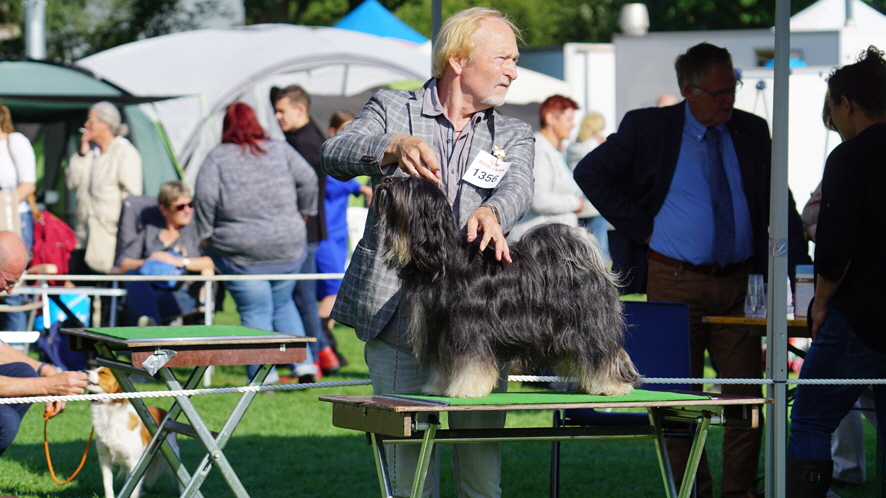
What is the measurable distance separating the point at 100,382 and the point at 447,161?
2.27 m

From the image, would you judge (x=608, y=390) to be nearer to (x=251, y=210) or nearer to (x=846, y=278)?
(x=846, y=278)

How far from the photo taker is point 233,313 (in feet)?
34.7

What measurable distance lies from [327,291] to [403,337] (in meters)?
4.83

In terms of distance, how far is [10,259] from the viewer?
3.72m

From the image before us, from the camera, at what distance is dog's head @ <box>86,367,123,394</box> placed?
4164 mm

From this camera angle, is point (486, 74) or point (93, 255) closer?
point (486, 74)

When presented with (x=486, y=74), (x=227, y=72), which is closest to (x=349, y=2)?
(x=227, y=72)

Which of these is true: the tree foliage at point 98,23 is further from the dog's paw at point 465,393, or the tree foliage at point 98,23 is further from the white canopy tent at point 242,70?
the dog's paw at point 465,393

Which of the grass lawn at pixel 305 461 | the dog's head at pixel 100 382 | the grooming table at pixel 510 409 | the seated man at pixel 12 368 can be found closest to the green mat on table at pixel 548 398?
the grooming table at pixel 510 409

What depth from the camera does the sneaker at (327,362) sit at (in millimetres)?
7078

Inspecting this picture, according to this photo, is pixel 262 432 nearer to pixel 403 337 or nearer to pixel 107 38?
pixel 403 337

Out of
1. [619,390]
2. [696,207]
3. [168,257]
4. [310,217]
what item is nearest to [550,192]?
[310,217]

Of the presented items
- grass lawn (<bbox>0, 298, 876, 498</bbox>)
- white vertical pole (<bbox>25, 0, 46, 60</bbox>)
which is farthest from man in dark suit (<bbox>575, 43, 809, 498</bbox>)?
white vertical pole (<bbox>25, 0, 46, 60</bbox>)

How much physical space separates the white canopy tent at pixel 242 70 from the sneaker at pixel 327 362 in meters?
5.13
